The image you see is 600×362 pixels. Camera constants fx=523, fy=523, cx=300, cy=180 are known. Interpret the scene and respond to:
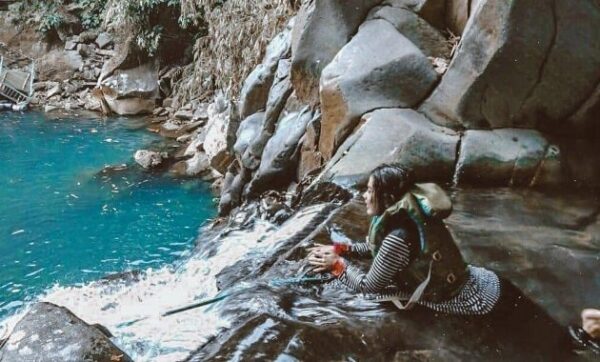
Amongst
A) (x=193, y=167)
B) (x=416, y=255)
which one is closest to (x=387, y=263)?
(x=416, y=255)

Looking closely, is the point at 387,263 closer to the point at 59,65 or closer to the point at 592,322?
the point at 592,322

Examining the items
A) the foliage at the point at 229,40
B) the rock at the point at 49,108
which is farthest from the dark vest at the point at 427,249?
the rock at the point at 49,108

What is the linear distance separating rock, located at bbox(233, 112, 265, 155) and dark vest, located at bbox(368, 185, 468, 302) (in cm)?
555

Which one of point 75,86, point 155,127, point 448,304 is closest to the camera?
point 448,304

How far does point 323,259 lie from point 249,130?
5297 mm

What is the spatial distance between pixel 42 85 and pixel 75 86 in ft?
4.74

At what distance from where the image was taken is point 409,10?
712 centimetres

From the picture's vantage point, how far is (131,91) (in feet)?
58.9

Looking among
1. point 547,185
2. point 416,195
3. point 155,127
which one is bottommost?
point 155,127

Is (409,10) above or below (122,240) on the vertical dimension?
above

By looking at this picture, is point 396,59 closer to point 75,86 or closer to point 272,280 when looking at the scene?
point 272,280

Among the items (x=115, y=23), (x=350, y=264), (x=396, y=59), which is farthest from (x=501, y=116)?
(x=115, y=23)

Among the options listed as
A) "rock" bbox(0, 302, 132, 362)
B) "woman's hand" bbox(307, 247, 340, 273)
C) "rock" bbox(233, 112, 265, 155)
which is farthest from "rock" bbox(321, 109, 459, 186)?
"rock" bbox(0, 302, 132, 362)

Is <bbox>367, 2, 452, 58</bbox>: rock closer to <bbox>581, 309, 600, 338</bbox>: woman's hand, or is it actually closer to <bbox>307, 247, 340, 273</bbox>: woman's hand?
<bbox>307, 247, 340, 273</bbox>: woman's hand
